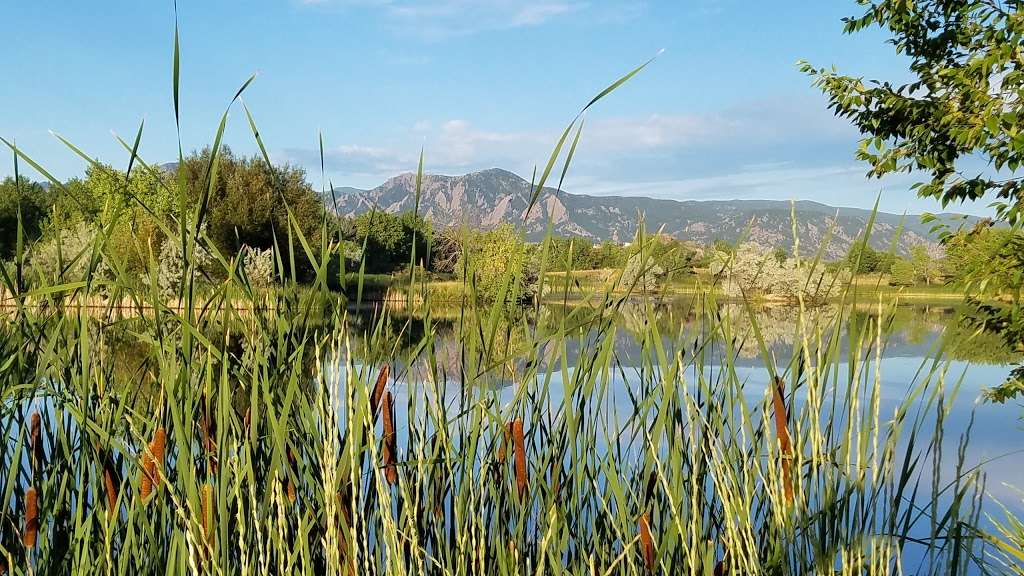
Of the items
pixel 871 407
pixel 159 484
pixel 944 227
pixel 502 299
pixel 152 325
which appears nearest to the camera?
pixel 871 407

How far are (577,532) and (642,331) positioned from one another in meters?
0.47

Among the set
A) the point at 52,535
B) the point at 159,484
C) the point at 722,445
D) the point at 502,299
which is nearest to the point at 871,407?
the point at 722,445

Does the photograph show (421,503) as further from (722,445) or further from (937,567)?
(937,567)

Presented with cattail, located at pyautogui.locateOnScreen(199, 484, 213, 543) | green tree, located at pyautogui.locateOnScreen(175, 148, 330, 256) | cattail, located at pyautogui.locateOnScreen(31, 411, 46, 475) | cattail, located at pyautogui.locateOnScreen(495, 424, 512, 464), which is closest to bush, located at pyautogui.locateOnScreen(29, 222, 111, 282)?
cattail, located at pyautogui.locateOnScreen(31, 411, 46, 475)

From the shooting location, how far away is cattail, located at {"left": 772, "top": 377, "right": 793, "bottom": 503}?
53.9 inches

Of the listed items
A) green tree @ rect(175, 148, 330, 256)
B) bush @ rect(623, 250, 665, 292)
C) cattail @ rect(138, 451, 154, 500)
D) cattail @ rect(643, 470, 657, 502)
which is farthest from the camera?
green tree @ rect(175, 148, 330, 256)

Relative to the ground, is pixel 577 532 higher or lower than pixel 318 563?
higher

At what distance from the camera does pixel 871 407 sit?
50.4 inches

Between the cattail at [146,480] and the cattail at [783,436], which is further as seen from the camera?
the cattail at [146,480]

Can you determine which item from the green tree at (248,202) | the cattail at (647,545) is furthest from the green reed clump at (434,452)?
the green tree at (248,202)

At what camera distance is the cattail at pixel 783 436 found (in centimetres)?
137

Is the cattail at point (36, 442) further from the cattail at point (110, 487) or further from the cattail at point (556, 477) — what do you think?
the cattail at point (556, 477)

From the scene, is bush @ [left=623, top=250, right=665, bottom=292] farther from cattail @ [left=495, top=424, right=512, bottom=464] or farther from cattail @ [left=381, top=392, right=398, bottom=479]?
cattail @ [left=381, top=392, right=398, bottom=479]

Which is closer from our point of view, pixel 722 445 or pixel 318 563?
pixel 722 445
